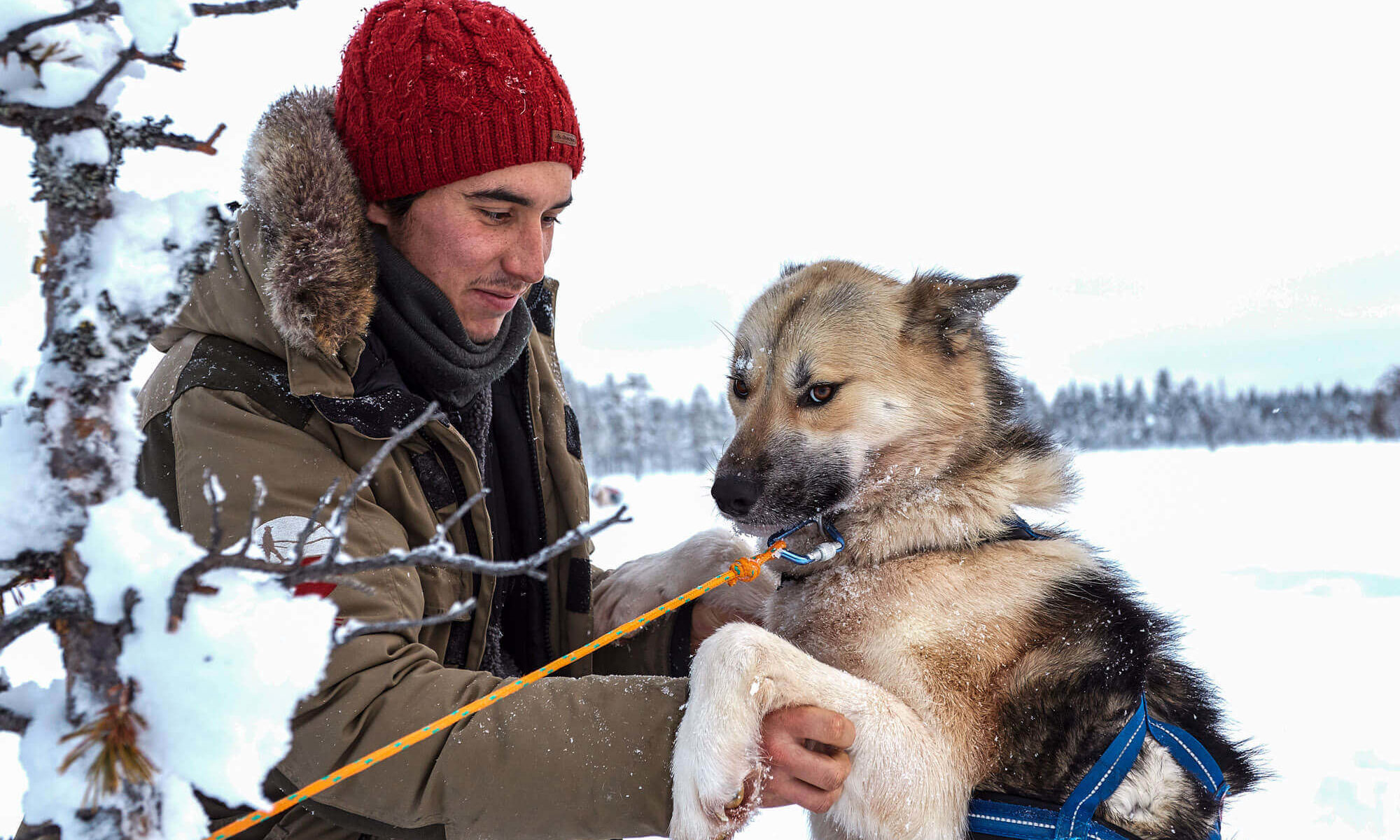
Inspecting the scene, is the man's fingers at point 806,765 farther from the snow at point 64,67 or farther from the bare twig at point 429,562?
the snow at point 64,67

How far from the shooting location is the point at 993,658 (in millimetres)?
2115

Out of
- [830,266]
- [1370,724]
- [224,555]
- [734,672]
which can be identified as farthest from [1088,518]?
[224,555]

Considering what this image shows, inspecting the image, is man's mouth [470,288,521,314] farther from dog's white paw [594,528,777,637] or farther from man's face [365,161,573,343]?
dog's white paw [594,528,777,637]

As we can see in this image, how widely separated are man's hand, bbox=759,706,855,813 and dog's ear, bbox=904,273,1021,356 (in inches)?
53.5

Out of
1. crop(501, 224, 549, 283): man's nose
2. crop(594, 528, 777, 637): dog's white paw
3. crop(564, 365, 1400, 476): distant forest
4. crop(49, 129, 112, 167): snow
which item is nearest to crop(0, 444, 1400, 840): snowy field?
crop(594, 528, 777, 637): dog's white paw

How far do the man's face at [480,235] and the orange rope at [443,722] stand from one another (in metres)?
1.10

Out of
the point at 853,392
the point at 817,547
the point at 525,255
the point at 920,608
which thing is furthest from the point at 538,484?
the point at 920,608

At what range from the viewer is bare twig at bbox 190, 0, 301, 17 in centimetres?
84

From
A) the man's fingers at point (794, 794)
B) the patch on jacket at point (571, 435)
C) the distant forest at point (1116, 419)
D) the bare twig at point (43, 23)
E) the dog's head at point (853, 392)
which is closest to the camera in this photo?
the bare twig at point (43, 23)

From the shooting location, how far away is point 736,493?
2426 mm

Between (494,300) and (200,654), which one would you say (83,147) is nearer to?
(200,654)

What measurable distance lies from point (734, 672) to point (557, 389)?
1.67 metres

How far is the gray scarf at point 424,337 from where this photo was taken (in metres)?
2.40

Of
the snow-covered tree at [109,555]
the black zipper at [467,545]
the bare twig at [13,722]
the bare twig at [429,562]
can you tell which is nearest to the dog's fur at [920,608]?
the black zipper at [467,545]
